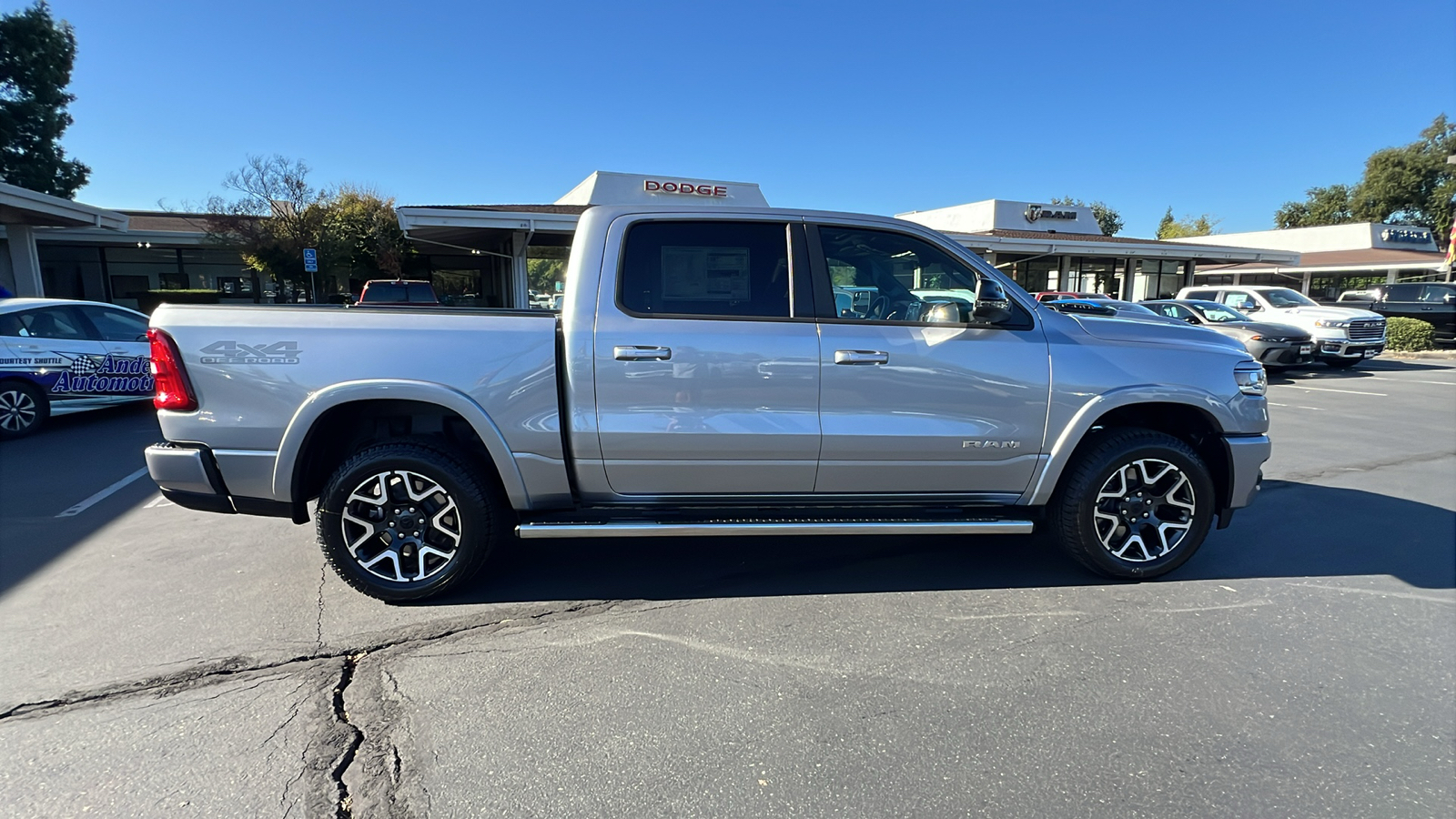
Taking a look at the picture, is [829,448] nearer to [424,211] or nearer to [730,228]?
[730,228]

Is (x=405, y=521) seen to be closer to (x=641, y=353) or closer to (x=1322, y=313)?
(x=641, y=353)

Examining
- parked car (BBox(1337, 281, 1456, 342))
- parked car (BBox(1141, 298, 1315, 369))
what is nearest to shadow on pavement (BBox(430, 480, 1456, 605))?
parked car (BBox(1141, 298, 1315, 369))

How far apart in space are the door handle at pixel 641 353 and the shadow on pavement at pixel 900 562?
1.29m

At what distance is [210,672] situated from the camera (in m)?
2.95

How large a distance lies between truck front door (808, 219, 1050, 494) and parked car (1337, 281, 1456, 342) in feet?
71.0

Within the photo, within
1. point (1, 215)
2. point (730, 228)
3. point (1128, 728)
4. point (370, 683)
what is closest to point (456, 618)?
point (370, 683)

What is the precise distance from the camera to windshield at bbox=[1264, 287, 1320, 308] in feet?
50.3

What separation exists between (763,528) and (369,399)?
6.67ft

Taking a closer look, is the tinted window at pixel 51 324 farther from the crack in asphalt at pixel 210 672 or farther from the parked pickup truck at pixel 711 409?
the crack in asphalt at pixel 210 672

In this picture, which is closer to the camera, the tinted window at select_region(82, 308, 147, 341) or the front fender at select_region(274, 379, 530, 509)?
the front fender at select_region(274, 379, 530, 509)

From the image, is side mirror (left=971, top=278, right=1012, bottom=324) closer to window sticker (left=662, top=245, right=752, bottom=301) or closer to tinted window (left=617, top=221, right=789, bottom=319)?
tinted window (left=617, top=221, right=789, bottom=319)

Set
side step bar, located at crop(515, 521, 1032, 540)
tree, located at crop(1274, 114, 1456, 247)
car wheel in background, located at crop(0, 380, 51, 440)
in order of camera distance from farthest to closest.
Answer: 1. tree, located at crop(1274, 114, 1456, 247)
2. car wheel in background, located at crop(0, 380, 51, 440)
3. side step bar, located at crop(515, 521, 1032, 540)

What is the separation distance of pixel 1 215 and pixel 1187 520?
23.2m

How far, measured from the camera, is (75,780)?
2281mm
